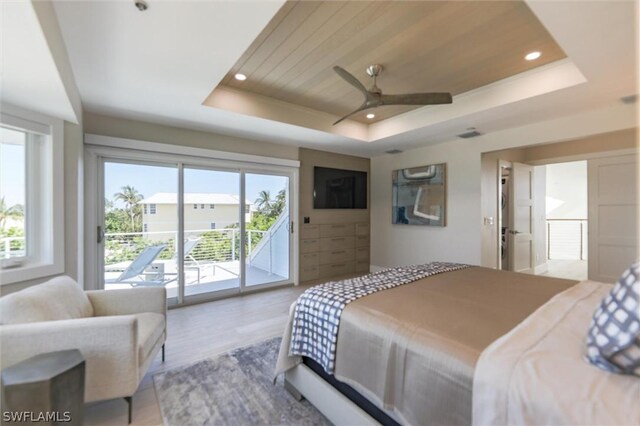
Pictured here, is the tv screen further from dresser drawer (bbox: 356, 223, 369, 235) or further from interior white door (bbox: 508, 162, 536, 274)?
interior white door (bbox: 508, 162, 536, 274)

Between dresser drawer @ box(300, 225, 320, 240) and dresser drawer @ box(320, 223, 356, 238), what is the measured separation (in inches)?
→ 3.6

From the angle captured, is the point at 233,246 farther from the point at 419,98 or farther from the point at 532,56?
the point at 532,56

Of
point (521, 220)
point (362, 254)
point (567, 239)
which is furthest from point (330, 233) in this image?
point (567, 239)

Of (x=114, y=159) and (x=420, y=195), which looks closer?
(x=114, y=159)

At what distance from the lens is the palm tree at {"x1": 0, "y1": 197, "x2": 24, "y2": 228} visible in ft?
7.24

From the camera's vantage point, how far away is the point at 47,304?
1.71 meters

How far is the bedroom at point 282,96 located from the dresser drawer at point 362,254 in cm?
105

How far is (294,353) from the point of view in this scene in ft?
5.84

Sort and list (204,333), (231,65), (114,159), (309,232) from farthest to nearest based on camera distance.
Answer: (309,232), (114,159), (204,333), (231,65)

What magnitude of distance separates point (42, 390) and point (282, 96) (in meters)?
3.09

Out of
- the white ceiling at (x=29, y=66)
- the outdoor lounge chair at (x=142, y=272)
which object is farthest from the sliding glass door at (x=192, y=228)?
the white ceiling at (x=29, y=66)

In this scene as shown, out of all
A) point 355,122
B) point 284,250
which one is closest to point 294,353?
point 284,250

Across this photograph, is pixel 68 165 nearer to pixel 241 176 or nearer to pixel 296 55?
pixel 241 176

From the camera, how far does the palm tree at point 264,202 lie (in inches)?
174
